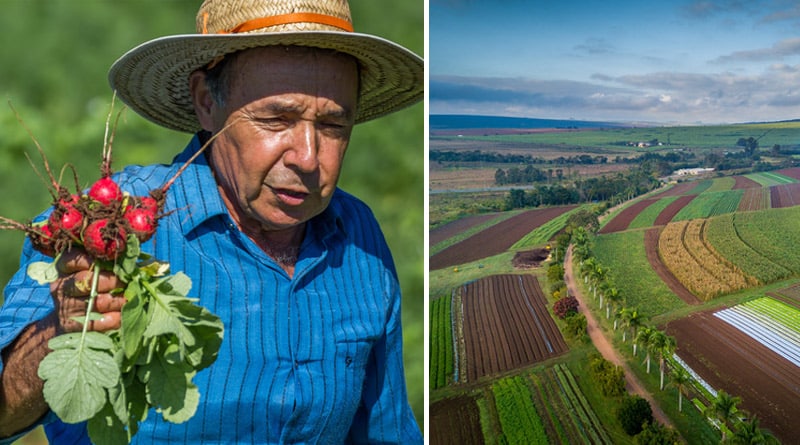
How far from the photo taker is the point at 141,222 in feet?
5.27

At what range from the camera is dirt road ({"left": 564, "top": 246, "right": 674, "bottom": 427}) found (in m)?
2.16

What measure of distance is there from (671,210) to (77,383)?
151 centimetres

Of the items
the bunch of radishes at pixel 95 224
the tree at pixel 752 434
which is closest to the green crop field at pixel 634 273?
the tree at pixel 752 434

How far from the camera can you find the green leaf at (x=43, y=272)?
5.00 ft

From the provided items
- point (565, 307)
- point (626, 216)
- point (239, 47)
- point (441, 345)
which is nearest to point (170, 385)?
point (239, 47)

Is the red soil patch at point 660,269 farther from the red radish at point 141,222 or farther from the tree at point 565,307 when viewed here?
the red radish at point 141,222

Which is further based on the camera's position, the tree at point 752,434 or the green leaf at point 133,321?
the tree at point 752,434

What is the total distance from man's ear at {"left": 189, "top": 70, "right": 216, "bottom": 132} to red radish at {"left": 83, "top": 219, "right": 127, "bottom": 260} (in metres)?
0.79

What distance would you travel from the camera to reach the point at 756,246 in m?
2.07

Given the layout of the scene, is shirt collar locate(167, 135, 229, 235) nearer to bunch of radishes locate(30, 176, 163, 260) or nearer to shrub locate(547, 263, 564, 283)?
bunch of radishes locate(30, 176, 163, 260)

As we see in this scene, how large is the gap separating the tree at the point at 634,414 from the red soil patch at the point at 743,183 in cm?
60

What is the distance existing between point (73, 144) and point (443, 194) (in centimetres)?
315

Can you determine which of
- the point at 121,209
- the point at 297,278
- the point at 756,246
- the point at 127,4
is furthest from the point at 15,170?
the point at 756,246

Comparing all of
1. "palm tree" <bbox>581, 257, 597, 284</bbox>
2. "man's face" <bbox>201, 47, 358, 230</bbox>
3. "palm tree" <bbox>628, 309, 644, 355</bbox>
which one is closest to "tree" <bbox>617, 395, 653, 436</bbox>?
"palm tree" <bbox>628, 309, 644, 355</bbox>
